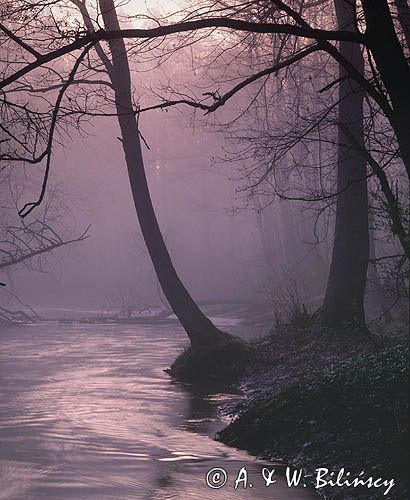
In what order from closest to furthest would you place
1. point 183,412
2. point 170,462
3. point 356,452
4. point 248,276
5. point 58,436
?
1. point 356,452
2. point 170,462
3. point 58,436
4. point 183,412
5. point 248,276

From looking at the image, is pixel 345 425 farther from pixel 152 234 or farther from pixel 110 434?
pixel 152 234

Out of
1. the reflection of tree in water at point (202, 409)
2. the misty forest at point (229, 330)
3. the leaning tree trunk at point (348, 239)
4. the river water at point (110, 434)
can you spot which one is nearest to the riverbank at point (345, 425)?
the misty forest at point (229, 330)

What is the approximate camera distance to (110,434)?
13.7 meters

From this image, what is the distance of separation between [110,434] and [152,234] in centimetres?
735

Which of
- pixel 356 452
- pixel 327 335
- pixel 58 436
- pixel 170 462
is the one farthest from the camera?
pixel 327 335

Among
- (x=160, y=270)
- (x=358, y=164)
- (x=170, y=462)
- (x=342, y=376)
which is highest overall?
(x=358, y=164)

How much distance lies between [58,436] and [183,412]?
250cm

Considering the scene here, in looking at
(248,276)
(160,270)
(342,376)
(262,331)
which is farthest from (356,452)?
(248,276)

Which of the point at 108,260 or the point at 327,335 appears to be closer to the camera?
the point at 327,335

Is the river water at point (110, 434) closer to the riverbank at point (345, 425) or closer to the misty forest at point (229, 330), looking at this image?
the misty forest at point (229, 330)

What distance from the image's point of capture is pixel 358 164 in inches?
711

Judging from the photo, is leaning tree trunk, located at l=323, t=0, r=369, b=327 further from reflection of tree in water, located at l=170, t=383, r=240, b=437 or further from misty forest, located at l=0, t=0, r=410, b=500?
reflection of tree in water, located at l=170, t=383, r=240, b=437

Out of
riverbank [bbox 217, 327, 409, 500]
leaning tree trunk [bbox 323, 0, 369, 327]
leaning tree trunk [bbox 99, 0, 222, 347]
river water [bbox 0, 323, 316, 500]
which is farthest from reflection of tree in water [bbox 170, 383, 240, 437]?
leaning tree trunk [bbox 323, 0, 369, 327]

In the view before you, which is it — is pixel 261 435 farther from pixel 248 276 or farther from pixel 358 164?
pixel 248 276
